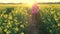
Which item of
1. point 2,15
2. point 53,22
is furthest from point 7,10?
point 53,22

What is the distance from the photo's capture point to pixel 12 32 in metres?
4.69

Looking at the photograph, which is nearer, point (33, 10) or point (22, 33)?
point (22, 33)

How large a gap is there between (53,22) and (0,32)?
1139 mm

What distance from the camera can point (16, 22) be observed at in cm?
484

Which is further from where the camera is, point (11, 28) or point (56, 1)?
point (56, 1)

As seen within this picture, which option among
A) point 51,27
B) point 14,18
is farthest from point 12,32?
point 51,27

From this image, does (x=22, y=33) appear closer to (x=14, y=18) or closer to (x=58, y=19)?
(x=14, y=18)

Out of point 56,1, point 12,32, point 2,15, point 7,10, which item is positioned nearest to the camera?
point 12,32

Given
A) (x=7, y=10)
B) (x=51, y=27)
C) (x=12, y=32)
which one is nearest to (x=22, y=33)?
(x=12, y=32)

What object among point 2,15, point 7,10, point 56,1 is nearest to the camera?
point 2,15

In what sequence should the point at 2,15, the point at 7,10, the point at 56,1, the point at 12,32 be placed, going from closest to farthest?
1. the point at 12,32
2. the point at 2,15
3. the point at 7,10
4. the point at 56,1

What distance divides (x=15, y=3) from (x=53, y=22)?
2.75 meters

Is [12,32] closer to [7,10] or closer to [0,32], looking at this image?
[0,32]

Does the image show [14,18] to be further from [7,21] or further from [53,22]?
[53,22]
